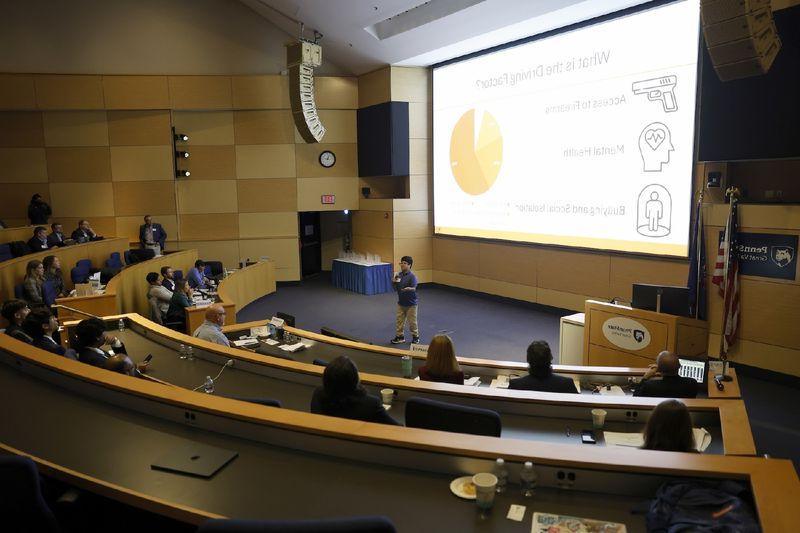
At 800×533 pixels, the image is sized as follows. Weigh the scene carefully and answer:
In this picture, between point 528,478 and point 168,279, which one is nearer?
point 528,478

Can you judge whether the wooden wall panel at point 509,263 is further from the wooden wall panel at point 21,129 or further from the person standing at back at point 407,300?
the wooden wall panel at point 21,129

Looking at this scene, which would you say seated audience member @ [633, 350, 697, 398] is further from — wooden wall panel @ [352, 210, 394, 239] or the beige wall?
the beige wall

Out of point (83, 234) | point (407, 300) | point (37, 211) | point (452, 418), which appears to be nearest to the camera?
point (452, 418)

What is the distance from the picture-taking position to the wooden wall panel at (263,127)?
12305 mm

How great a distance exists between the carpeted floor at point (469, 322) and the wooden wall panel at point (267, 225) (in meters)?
1.25

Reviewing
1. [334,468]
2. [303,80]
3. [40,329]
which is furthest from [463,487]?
[303,80]

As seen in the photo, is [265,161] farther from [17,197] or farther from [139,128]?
[17,197]

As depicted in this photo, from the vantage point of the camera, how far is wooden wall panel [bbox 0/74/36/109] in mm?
11336

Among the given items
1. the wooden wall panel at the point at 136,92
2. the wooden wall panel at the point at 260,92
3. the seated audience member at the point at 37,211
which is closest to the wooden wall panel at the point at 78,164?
the seated audience member at the point at 37,211

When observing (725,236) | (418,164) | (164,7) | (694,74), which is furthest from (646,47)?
(164,7)

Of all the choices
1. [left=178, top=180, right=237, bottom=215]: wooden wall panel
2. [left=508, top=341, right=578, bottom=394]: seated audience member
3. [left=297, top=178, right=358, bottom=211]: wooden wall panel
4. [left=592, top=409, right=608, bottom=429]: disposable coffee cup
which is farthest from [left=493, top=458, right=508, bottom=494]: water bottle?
[left=178, top=180, right=237, bottom=215]: wooden wall panel

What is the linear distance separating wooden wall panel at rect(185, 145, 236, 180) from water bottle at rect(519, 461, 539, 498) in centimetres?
1150

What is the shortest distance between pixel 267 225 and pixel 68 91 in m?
4.85

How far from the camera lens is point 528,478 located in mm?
2127
